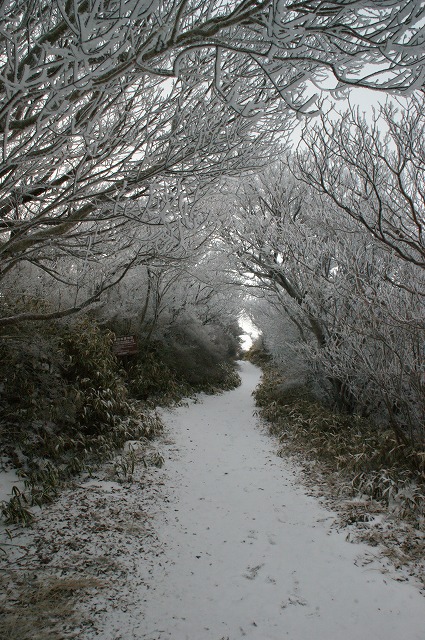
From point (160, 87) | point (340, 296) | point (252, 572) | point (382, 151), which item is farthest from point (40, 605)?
point (382, 151)

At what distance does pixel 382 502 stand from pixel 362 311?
2.44 metres

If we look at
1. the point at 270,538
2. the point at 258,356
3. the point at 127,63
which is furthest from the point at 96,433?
the point at 258,356

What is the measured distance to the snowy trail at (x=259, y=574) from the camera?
2.45 meters

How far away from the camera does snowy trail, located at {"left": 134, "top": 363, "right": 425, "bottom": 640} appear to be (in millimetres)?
2451

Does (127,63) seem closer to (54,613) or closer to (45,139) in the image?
(45,139)

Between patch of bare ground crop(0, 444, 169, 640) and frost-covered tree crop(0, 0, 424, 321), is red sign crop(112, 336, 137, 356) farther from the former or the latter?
frost-covered tree crop(0, 0, 424, 321)

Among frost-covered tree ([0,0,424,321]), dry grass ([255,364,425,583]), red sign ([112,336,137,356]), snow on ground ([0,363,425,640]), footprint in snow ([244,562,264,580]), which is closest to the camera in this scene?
frost-covered tree ([0,0,424,321])

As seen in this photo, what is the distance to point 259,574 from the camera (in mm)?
3023

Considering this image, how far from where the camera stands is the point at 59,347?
6023 millimetres

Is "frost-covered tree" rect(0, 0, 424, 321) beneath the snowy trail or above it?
above

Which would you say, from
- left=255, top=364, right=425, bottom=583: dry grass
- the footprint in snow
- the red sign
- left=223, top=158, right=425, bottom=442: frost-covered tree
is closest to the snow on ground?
the footprint in snow

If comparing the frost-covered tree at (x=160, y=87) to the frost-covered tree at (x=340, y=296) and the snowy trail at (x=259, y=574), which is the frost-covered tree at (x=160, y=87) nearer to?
the frost-covered tree at (x=340, y=296)

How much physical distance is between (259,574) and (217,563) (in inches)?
15.4

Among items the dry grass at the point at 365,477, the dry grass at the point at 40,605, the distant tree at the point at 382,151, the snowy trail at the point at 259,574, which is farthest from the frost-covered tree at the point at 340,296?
the dry grass at the point at 40,605
